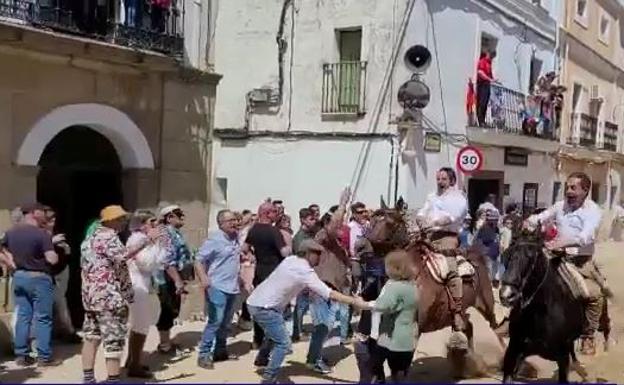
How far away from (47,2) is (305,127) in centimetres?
777

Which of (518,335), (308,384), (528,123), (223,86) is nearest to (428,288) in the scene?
(518,335)

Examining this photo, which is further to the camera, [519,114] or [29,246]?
[519,114]

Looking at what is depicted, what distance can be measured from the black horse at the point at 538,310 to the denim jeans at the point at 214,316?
2.76 m

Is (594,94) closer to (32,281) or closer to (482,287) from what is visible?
(482,287)

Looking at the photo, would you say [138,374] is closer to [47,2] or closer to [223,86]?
[47,2]

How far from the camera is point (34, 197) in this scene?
9047 mm

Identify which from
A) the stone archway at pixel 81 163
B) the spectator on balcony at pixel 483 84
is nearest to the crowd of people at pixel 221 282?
the stone archway at pixel 81 163

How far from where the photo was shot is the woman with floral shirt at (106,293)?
6.30 meters

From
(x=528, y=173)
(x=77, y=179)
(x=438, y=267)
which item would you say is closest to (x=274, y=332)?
(x=438, y=267)

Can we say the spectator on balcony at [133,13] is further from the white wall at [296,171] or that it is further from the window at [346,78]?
the white wall at [296,171]

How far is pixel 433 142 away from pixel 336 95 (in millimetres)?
2201

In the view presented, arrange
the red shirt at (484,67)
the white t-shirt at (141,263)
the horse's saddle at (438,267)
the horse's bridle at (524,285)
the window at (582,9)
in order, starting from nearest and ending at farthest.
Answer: the horse's bridle at (524,285)
the white t-shirt at (141,263)
the horse's saddle at (438,267)
the red shirt at (484,67)
the window at (582,9)

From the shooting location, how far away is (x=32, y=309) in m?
7.47

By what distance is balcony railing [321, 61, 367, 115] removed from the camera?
15398 millimetres
